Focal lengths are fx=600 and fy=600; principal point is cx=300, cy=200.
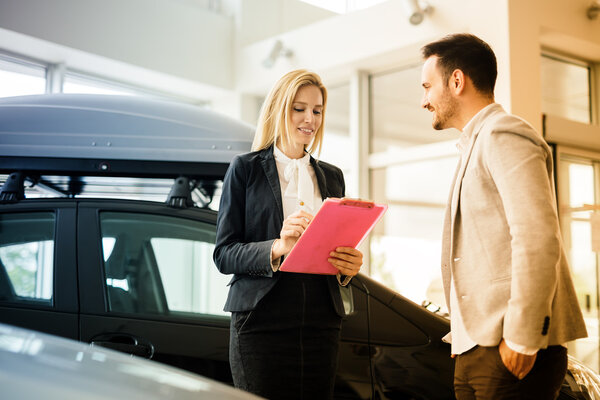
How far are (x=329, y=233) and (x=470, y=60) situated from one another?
0.58 meters

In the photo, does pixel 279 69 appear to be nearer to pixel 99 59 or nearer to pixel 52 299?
pixel 99 59

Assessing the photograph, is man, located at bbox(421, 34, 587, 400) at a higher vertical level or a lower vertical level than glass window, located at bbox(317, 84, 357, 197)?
lower

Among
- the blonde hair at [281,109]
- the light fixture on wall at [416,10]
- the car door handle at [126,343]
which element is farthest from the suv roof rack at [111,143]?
the light fixture on wall at [416,10]

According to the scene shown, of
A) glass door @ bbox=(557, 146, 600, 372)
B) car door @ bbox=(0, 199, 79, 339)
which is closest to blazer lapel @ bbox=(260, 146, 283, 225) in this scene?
car door @ bbox=(0, 199, 79, 339)

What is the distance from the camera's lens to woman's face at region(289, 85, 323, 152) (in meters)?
1.84

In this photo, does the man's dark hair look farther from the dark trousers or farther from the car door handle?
the car door handle

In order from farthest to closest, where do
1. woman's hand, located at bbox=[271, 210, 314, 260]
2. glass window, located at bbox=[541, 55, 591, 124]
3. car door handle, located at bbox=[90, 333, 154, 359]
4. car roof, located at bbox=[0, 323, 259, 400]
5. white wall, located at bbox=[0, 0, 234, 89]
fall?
white wall, located at bbox=[0, 0, 234, 89], glass window, located at bbox=[541, 55, 591, 124], car door handle, located at bbox=[90, 333, 154, 359], woman's hand, located at bbox=[271, 210, 314, 260], car roof, located at bbox=[0, 323, 259, 400]

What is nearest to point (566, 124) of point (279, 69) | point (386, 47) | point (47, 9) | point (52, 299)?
point (386, 47)

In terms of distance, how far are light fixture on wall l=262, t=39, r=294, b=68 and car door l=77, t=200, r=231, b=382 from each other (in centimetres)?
442

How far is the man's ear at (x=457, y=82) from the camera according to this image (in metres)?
1.55

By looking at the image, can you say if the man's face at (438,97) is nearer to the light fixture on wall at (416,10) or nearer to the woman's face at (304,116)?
the woman's face at (304,116)

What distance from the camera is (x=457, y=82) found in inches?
61.4

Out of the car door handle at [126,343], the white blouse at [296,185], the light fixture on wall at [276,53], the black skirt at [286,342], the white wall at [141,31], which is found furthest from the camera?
the light fixture on wall at [276,53]

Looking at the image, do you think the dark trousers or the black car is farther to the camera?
the black car
